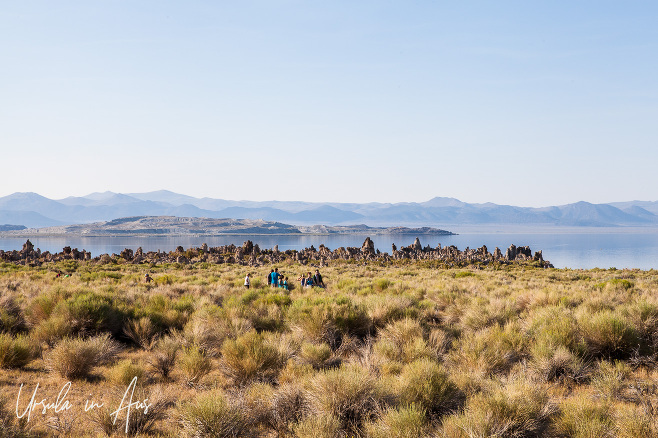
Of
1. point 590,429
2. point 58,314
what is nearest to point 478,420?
point 590,429

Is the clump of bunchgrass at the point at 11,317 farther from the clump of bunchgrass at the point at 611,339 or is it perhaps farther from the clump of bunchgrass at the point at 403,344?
the clump of bunchgrass at the point at 611,339

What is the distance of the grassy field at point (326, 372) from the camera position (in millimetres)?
5297

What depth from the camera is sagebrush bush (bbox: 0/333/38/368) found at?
311 inches

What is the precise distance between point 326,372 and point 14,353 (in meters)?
6.30

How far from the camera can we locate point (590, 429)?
194 inches

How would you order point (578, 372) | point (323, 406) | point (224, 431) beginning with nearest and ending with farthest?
point (224, 431) → point (323, 406) → point (578, 372)

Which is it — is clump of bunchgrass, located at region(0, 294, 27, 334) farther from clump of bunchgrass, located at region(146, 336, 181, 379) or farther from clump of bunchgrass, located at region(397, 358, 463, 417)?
clump of bunchgrass, located at region(397, 358, 463, 417)

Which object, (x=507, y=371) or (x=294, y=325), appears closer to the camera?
(x=507, y=371)

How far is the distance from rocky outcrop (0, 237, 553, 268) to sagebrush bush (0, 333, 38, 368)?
134ft

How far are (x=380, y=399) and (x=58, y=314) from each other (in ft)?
28.8

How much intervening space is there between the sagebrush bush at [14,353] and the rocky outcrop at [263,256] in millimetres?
40713

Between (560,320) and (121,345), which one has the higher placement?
(560,320)

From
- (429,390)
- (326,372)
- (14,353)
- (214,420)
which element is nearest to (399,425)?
(429,390)

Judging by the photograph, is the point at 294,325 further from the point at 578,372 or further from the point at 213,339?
the point at 578,372
